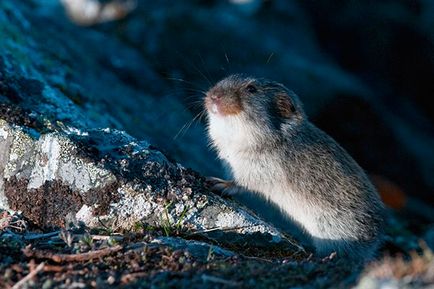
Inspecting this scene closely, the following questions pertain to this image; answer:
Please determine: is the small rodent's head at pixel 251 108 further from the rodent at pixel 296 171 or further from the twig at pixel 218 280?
the twig at pixel 218 280

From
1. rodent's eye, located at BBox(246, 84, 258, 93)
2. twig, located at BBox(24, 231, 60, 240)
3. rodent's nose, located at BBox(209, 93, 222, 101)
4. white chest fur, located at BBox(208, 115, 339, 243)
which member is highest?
rodent's eye, located at BBox(246, 84, 258, 93)

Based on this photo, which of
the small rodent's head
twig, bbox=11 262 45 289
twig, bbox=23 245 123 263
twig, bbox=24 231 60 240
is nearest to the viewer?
twig, bbox=11 262 45 289

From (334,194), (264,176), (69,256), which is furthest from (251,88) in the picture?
(69,256)

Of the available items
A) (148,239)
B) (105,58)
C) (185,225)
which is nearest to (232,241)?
(185,225)

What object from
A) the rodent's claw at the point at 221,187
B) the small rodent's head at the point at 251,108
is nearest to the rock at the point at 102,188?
the rodent's claw at the point at 221,187

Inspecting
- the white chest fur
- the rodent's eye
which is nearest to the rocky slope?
the white chest fur

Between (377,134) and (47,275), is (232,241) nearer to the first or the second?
(47,275)

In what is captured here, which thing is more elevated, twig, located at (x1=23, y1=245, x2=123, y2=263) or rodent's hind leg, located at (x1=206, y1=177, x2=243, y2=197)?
rodent's hind leg, located at (x1=206, y1=177, x2=243, y2=197)

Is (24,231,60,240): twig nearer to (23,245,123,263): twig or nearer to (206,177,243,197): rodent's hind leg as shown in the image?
(23,245,123,263): twig
